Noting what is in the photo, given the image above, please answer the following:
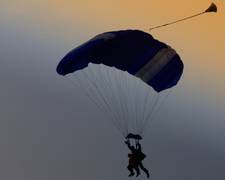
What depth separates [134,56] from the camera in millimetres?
1584

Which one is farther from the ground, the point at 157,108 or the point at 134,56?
the point at 134,56

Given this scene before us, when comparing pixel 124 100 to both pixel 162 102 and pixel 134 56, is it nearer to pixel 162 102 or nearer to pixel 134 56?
pixel 162 102

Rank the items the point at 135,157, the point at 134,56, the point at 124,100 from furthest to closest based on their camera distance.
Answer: the point at 124,100, the point at 135,157, the point at 134,56

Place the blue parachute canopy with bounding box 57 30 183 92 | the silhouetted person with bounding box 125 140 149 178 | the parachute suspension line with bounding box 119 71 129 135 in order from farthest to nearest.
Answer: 1. the parachute suspension line with bounding box 119 71 129 135
2. the silhouetted person with bounding box 125 140 149 178
3. the blue parachute canopy with bounding box 57 30 183 92

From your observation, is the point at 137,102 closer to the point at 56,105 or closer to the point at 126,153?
the point at 126,153

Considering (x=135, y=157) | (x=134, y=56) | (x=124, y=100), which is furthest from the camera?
(x=124, y=100)

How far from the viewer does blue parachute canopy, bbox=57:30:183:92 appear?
4.88ft

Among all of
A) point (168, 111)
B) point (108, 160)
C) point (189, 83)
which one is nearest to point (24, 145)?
point (108, 160)

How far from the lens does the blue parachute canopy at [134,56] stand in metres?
1.49

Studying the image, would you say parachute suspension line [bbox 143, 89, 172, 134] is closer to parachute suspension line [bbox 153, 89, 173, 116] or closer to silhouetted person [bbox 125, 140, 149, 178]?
parachute suspension line [bbox 153, 89, 173, 116]

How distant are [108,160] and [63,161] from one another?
19cm

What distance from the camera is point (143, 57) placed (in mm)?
1596

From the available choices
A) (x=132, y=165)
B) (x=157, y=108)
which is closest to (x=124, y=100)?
(x=157, y=108)

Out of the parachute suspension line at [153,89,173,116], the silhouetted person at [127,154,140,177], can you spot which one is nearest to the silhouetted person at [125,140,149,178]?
the silhouetted person at [127,154,140,177]
